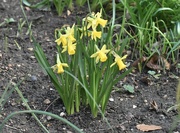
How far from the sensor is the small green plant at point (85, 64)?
2.20 m

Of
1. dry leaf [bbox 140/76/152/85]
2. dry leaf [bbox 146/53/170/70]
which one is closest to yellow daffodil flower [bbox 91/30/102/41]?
dry leaf [bbox 140/76/152/85]

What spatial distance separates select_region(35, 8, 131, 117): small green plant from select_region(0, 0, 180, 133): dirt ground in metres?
0.11

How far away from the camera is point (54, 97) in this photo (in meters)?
2.57

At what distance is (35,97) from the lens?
2568mm

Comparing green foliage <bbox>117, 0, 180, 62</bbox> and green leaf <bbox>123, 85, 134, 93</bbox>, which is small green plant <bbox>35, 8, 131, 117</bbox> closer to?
green leaf <bbox>123, 85, 134, 93</bbox>

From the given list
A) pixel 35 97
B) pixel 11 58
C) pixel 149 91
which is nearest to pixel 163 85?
pixel 149 91

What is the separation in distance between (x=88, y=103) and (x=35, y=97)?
0.30 metres

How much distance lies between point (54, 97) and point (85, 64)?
0.36 m

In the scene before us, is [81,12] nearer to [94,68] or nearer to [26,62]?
[26,62]

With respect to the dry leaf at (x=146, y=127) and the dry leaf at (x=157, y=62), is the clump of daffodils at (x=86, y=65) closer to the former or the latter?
the dry leaf at (x=146, y=127)

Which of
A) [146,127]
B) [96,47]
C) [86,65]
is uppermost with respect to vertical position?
[96,47]

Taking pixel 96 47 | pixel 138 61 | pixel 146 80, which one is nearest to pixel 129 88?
pixel 146 80

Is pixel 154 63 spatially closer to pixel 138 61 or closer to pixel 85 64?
pixel 138 61

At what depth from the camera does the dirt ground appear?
2375 mm
